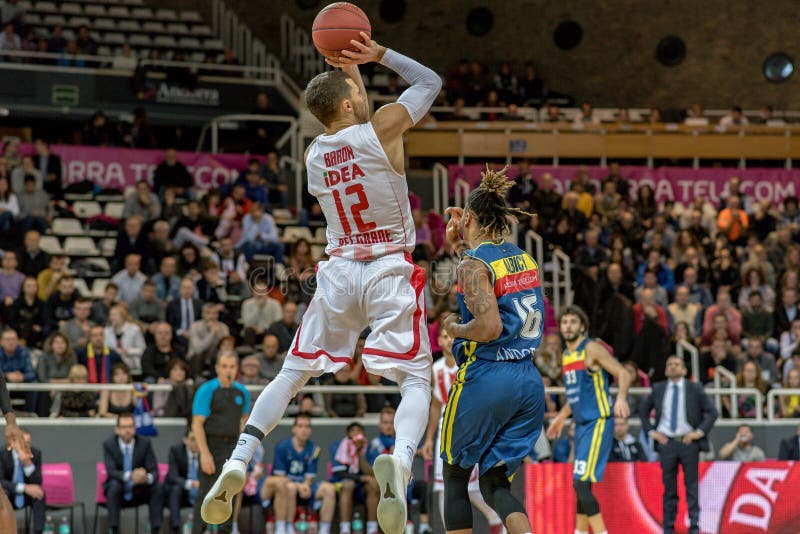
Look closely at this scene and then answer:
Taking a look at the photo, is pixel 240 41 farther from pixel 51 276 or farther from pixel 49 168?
pixel 51 276

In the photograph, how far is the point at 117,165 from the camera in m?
18.1

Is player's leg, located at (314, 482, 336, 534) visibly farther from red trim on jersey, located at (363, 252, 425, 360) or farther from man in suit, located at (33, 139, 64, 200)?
man in suit, located at (33, 139, 64, 200)

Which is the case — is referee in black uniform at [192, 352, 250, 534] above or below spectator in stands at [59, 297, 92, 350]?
below

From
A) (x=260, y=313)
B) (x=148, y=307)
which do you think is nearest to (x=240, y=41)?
(x=260, y=313)

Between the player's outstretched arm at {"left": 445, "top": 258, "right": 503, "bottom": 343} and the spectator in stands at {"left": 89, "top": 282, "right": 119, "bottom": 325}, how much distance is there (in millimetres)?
8486

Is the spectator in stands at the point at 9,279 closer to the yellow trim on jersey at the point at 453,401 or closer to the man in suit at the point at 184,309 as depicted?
→ the man in suit at the point at 184,309

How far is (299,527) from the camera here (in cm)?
1191

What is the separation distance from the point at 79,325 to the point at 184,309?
4.17 feet

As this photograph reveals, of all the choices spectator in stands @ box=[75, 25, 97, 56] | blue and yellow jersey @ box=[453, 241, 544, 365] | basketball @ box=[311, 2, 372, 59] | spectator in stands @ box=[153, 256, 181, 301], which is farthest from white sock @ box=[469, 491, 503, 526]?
spectator in stands @ box=[75, 25, 97, 56]

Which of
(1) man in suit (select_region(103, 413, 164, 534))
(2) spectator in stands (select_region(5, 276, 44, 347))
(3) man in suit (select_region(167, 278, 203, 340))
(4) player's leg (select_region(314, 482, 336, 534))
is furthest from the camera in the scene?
(3) man in suit (select_region(167, 278, 203, 340))

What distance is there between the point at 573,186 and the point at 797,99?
9.74 meters

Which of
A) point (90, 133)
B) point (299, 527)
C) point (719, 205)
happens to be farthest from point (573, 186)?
point (299, 527)

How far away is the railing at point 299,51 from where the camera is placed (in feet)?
78.9

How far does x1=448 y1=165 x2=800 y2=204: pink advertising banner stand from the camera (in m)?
20.6
